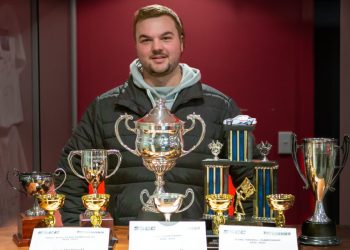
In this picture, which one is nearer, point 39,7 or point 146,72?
point 146,72

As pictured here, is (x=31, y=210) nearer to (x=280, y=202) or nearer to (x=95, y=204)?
(x=95, y=204)

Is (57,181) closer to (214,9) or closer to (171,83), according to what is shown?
(171,83)

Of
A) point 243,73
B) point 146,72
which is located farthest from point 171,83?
point 243,73

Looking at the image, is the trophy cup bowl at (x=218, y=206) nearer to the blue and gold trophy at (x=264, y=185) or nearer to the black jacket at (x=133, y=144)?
the blue and gold trophy at (x=264, y=185)

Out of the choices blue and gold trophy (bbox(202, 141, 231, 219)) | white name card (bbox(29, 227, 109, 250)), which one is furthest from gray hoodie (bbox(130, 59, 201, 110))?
white name card (bbox(29, 227, 109, 250))

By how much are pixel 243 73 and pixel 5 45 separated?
Result: 1291 mm

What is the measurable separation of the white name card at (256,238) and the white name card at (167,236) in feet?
0.17

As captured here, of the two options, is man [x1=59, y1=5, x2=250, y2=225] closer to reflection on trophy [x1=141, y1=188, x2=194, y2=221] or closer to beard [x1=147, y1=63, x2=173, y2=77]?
beard [x1=147, y1=63, x2=173, y2=77]

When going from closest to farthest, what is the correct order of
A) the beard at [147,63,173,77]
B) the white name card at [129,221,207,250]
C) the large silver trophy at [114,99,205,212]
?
the white name card at [129,221,207,250]
the large silver trophy at [114,99,205,212]
the beard at [147,63,173,77]

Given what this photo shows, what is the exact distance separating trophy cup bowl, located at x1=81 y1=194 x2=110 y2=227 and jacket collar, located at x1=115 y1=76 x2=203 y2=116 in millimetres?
825

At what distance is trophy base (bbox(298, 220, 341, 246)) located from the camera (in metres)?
1.65

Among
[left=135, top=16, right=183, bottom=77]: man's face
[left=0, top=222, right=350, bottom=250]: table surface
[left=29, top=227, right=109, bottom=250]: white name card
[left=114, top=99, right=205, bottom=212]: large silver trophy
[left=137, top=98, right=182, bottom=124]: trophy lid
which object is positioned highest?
[left=135, top=16, right=183, bottom=77]: man's face

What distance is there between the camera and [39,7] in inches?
135

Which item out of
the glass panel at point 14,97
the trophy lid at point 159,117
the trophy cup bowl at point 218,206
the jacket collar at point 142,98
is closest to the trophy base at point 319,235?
the trophy cup bowl at point 218,206
